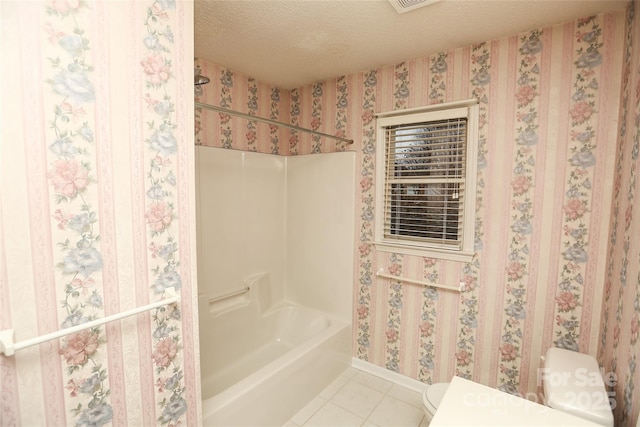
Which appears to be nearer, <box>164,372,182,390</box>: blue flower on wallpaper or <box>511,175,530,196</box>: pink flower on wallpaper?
<box>164,372,182,390</box>: blue flower on wallpaper

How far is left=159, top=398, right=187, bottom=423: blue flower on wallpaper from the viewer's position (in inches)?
47.5

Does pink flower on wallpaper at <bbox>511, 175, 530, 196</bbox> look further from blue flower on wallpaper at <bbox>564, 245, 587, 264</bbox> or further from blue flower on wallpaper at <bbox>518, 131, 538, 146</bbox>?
blue flower on wallpaper at <bbox>564, 245, 587, 264</bbox>

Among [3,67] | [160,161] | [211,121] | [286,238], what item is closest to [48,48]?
[3,67]

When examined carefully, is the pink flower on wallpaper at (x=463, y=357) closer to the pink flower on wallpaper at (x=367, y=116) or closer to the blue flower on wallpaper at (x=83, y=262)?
the pink flower on wallpaper at (x=367, y=116)

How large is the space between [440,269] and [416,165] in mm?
751

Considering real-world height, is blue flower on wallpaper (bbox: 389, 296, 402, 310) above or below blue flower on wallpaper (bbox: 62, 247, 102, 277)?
below

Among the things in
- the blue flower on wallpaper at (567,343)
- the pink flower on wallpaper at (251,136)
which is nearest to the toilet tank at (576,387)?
the blue flower on wallpaper at (567,343)

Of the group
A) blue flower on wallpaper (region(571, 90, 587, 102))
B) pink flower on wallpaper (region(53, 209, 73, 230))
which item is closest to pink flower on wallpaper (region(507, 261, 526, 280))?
blue flower on wallpaper (region(571, 90, 587, 102))

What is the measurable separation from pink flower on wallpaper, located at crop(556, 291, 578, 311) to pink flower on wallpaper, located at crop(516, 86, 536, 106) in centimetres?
112

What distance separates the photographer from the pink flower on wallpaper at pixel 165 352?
3.84 ft

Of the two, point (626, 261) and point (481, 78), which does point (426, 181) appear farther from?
point (626, 261)

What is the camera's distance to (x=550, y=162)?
69.5 inches

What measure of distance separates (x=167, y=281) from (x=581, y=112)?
86.9 inches

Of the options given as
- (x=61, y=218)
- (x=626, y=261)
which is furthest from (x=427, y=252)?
(x=61, y=218)
